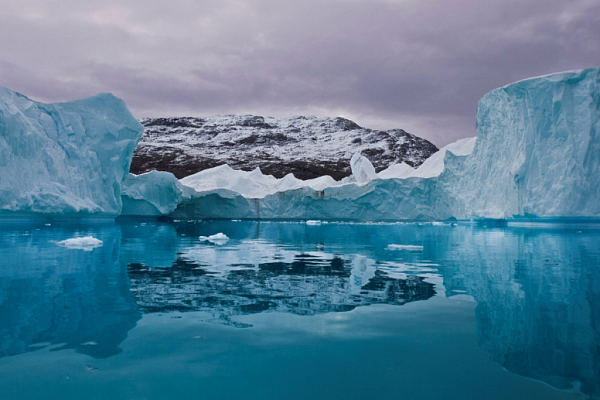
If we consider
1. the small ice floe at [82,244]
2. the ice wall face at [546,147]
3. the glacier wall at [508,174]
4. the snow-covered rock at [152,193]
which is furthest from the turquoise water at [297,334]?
the snow-covered rock at [152,193]

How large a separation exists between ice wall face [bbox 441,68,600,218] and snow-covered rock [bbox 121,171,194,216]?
18.4 metres

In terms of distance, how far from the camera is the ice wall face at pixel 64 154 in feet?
57.1

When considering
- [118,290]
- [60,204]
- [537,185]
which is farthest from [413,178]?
[118,290]

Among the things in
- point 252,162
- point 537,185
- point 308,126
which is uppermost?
point 308,126

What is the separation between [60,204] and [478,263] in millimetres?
16912

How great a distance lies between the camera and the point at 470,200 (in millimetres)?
24734

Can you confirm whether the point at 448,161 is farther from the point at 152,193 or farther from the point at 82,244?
the point at 82,244

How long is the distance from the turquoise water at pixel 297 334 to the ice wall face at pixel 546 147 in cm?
1487

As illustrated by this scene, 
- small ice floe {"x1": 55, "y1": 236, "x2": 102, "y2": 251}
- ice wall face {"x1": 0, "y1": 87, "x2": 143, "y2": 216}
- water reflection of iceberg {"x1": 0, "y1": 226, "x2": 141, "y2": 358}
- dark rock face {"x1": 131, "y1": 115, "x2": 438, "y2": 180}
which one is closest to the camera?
water reflection of iceberg {"x1": 0, "y1": 226, "x2": 141, "y2": 358}

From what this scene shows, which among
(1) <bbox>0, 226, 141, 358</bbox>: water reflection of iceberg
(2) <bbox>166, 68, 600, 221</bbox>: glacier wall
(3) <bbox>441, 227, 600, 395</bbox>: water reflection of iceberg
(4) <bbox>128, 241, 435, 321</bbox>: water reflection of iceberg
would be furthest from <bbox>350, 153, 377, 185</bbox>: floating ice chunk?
(1) <bbox>0, 226, 141, 358</bbox>: water reflection of iceberg

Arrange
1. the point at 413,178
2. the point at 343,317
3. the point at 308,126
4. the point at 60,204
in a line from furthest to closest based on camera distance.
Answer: the point at 308,126, the point at 413,178, the point at 60,204, the point at 343,317

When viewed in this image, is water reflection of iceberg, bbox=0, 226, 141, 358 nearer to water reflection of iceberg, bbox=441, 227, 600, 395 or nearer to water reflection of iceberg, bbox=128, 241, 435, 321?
water reflection of iceberg, bbox=128, 241, 435, 321

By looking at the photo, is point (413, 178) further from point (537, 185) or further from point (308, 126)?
point (308, 126)

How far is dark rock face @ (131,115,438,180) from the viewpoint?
87438 millimetres
